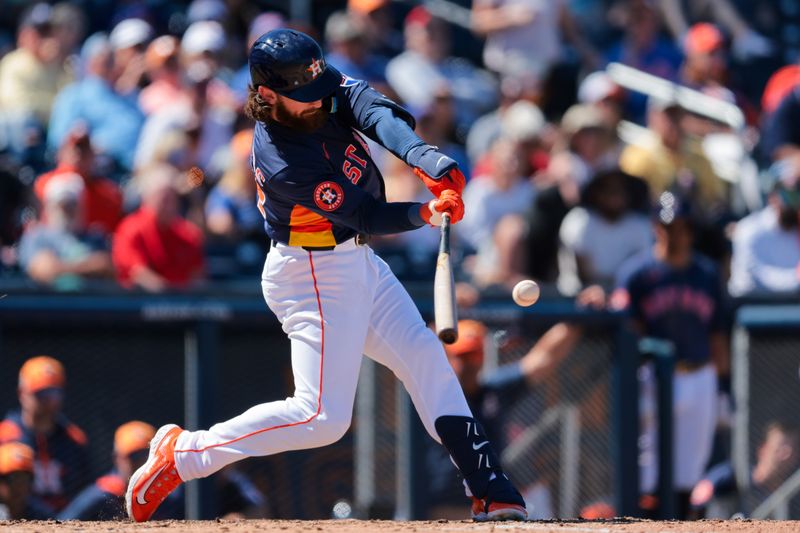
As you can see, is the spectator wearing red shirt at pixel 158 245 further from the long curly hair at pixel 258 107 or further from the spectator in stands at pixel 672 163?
the spectator in stands at pixel 672 163

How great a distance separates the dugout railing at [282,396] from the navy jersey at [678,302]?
0.36 metres

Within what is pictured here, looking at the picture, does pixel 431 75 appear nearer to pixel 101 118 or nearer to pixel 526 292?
pixel 101 118

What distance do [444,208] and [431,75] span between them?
5472 mm

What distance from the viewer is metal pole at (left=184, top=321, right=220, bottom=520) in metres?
7.10

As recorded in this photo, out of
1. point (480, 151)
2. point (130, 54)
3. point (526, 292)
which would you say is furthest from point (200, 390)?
point (130, 54)

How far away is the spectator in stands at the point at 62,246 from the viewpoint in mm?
7609

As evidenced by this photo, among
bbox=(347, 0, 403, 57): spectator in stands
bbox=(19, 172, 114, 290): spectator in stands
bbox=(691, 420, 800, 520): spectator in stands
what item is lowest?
bbox=(691, 420, 800, 520): spectator in stands

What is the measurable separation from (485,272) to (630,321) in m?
0.94

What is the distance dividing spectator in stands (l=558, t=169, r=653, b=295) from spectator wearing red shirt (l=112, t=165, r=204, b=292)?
213cm

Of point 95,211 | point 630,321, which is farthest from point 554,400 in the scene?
point 95,211

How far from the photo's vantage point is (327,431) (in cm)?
498

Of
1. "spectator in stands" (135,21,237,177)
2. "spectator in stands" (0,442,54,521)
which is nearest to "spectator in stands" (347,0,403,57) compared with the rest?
"spectator in stands" (135,21,237,177)

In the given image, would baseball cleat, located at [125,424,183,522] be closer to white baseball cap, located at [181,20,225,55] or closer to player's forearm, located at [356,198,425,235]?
player's forearm, located at [356,198,425,235]

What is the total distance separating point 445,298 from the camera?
15.3 feet
